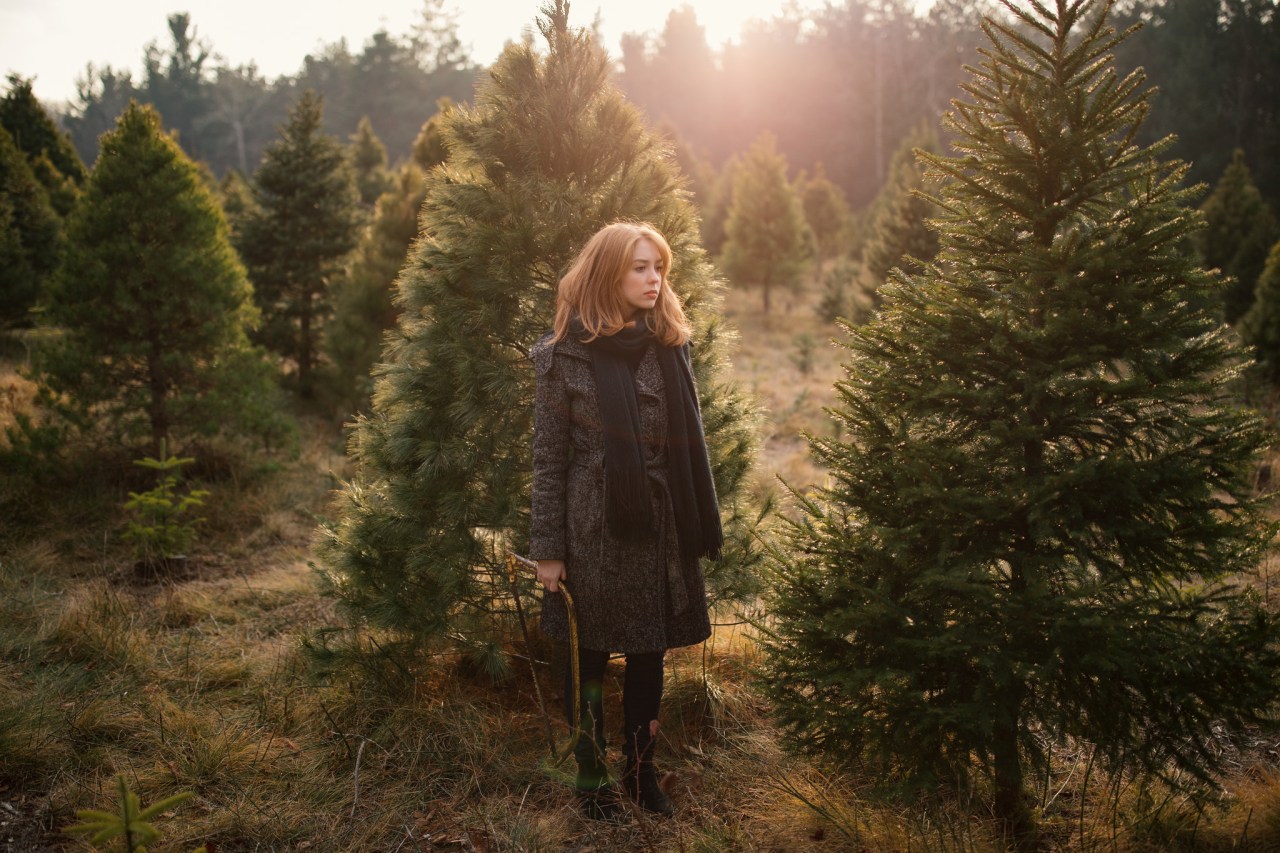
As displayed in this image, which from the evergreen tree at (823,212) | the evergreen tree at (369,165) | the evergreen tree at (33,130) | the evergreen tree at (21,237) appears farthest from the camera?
the evergreen tree at (823,212)

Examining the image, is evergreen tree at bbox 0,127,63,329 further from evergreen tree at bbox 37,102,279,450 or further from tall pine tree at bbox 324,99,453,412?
evergreen tree at bbox 37,102,279,450

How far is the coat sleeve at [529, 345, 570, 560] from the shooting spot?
2.84 m

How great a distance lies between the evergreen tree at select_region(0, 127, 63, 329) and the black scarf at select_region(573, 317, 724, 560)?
41.7 feet

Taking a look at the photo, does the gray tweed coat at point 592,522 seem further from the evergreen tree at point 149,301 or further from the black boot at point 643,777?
the evergreen tree at point 149,301

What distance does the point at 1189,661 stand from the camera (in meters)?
2.29

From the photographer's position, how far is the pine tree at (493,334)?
3.61 m

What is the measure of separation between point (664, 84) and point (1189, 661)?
58807 millimetres

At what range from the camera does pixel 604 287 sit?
9.50 ft

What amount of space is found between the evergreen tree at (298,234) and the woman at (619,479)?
32.8 feet

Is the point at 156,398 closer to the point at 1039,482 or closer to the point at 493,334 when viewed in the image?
the point at 493,334

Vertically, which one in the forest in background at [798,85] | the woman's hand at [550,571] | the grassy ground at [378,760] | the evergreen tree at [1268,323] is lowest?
the grassy ground at [378,760]

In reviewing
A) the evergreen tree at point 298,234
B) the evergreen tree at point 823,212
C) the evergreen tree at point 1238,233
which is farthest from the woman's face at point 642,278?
the evergreen tree at point 823,212

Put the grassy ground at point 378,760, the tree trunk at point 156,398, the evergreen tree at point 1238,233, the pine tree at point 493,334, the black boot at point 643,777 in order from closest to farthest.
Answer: the grassy ground at point 378,760 < the black boot at point 643,777 < the pine tree at point 493,334 < the tree trunk at point 156,398 < the evergreen tree at point 1238,233

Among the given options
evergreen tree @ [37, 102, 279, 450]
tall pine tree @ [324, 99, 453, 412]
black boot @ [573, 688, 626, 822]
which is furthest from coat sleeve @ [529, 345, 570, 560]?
tall pine tree @ [324, 99, 453, 412]
